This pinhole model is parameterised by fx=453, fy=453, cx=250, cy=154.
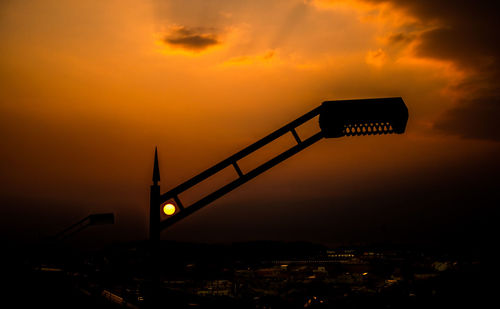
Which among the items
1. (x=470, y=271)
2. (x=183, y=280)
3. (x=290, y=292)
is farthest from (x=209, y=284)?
(x=470, y=271)

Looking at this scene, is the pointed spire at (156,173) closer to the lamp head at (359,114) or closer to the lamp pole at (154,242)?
the lamp pole at (154,242)

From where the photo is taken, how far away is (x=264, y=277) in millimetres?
44625

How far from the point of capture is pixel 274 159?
→ 586cm

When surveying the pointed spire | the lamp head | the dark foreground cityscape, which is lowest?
the dark foreground cityscape

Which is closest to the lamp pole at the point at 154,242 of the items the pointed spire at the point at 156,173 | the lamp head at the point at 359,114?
the pointed spire at the point at 156,173

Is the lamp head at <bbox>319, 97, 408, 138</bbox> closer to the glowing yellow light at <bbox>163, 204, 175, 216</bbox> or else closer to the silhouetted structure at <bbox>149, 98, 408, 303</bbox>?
the silhouetted structure at <bbox>149, 98, 408, 303</bbox>

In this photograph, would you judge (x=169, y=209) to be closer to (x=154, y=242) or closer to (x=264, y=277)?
(x=154, y=242)

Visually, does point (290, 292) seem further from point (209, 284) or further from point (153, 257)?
point (153, 257)

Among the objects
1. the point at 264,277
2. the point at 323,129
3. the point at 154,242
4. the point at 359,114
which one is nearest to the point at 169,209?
the point at 154,242

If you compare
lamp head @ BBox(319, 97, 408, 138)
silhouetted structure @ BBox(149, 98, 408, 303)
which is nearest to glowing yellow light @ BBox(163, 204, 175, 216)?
silhouetted structure @ BBox(149, 98, 408, 303)

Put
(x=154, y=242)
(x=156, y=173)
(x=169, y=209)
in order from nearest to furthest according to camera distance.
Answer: (x=154, y=242) < (x=169, y=209) < (x=156, y=173)

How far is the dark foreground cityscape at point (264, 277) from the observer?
15258mm

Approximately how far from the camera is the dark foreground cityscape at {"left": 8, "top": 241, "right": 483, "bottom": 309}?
50.1 ft

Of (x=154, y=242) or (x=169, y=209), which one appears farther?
(x=169, y=209)
